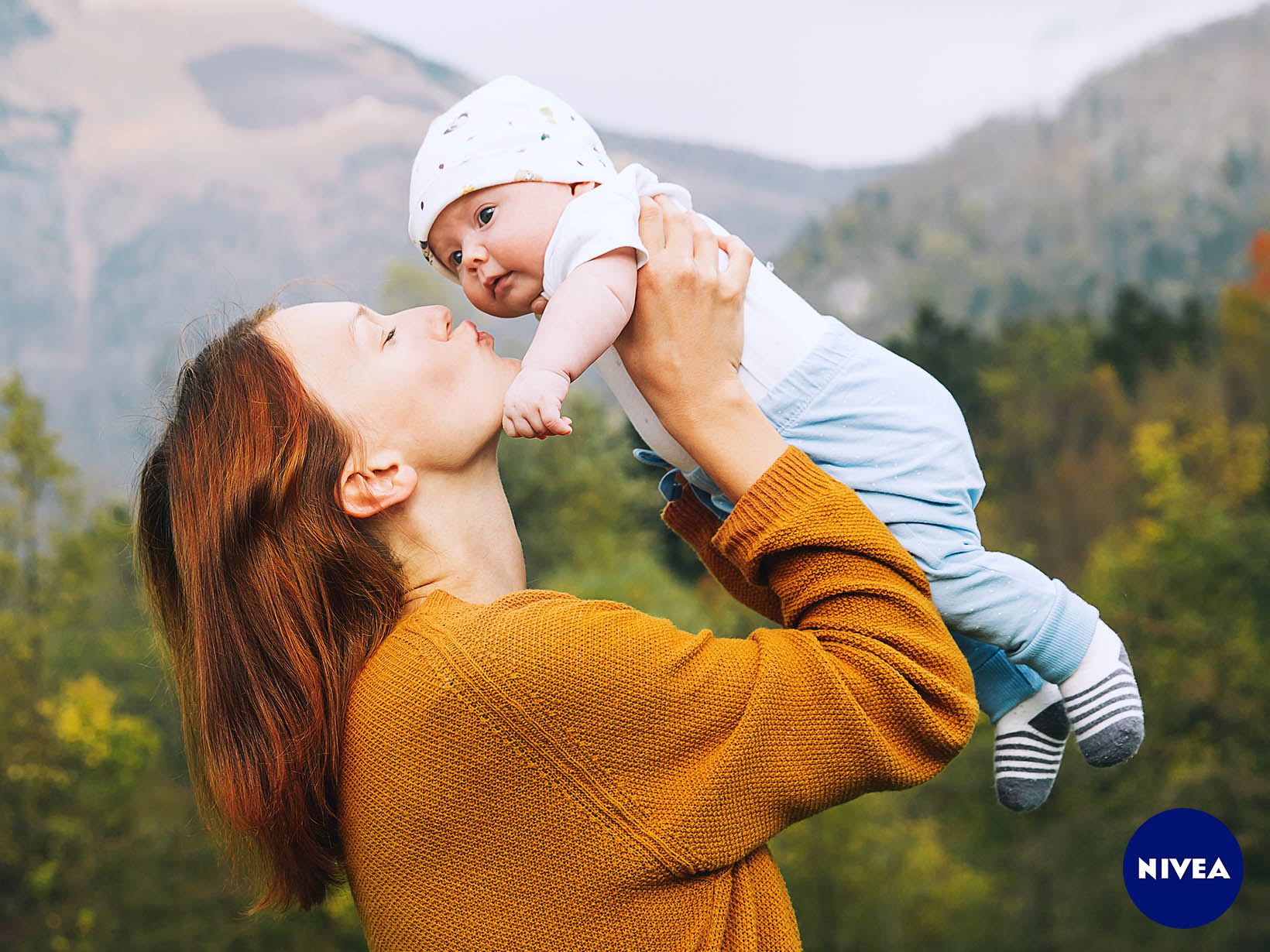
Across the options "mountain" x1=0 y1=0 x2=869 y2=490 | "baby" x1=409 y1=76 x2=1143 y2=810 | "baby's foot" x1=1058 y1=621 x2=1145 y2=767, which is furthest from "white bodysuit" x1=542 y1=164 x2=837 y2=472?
"mountain" x1=0 y1=0 x2=869 y2=490

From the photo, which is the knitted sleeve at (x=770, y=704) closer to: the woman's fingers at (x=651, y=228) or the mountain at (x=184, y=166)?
the woman's fingers at (x=651, y=228)

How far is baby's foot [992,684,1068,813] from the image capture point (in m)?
2.08

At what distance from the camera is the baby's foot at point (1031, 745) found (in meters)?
2.08

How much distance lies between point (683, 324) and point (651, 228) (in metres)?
0.21

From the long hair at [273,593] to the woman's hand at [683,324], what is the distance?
49cm

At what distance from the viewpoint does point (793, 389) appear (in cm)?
197

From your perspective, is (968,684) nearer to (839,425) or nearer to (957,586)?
(957,586)

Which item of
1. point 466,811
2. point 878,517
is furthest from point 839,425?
point 466,811

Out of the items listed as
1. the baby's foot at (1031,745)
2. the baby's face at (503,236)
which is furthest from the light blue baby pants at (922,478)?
the baby's face at (503,236)

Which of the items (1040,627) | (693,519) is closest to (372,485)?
(693,519)

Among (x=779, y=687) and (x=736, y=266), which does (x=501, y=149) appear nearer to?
(x=736, y=266)

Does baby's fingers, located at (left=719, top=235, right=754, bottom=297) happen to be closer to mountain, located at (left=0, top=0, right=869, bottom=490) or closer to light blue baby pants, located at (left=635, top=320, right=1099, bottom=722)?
light blue baby pants, located at (left=635, top=320, right=1099, bottom=722)

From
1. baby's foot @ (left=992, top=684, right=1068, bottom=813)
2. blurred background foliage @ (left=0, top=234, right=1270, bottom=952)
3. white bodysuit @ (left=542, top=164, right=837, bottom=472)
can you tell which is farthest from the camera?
blurred background foliage @ (left=0, top=234, right=1270, bottom=952)

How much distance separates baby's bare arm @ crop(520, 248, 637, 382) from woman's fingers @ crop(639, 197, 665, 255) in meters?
0.06
